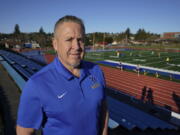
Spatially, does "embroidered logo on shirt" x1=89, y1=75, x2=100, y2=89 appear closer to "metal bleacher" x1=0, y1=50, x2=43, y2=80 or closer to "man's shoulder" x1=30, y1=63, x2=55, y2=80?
"man's shoulder" x1=30, y1=63, x2=55, y2=80

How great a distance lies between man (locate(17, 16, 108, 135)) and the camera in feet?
3.97

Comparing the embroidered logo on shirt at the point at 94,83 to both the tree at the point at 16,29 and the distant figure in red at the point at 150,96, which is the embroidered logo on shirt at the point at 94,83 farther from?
A: the tree at the point at 16,29

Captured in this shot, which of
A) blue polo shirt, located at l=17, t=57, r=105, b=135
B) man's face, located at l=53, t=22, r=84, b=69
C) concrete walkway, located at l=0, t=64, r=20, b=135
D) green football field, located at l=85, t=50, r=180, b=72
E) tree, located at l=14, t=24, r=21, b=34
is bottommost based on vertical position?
green football field, located at l=85, t=50, r=180, b=72

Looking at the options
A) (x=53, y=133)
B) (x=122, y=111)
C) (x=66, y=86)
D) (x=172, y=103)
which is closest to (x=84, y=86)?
(x=66, y=86)

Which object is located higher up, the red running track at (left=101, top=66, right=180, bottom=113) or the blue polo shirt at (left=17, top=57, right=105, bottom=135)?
the blue polo shirt at (left=17, top=57, right=105, bottom=135)

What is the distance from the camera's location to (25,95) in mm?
→ 1170

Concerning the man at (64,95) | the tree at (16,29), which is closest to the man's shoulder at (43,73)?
the man at (64,95)

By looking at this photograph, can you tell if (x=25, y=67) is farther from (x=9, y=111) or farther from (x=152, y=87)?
(x=9, y=111)

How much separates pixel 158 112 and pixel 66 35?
26.2ft

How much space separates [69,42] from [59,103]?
481mm

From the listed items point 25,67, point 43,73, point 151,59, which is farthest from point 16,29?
point 43,73

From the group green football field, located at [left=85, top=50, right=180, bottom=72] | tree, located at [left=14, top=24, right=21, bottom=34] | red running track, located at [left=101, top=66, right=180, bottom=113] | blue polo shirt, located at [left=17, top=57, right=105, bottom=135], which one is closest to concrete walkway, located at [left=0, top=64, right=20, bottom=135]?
blue polo shirt, located at [left=17, top=57, right=105, bottom=135]

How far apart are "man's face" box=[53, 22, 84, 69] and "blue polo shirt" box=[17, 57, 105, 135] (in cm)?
10

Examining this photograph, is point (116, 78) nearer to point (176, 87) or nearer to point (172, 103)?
point (176, 87)
